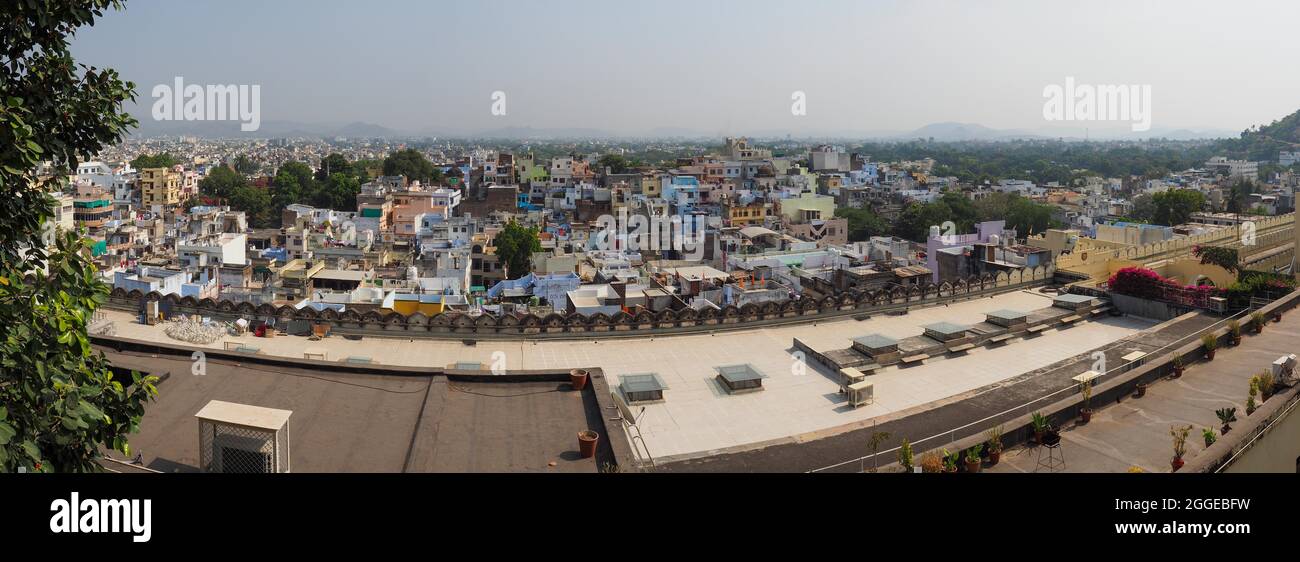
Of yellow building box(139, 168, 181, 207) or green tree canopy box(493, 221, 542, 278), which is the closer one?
green tree canopy box(493, 221, 542, 278)

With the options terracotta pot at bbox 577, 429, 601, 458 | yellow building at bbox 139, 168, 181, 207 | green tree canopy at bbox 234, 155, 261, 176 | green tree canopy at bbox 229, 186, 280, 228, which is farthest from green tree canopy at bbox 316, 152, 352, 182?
terracotta pot at bbox 577, 429, 601, 458

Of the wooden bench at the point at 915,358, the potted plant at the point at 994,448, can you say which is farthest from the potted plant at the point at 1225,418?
the wooden bench at the point at 915,358

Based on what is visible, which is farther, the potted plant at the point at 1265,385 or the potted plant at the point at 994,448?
the potted plant at the point at 1265,385

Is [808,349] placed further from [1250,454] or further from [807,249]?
[807,249]

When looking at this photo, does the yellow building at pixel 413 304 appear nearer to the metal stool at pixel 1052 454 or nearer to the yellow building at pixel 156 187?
the metal stool at pixel 1052 454

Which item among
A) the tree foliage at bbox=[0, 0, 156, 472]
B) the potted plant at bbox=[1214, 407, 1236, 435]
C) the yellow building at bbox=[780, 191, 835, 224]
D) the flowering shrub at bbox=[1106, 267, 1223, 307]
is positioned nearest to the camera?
the tree foliage at bbox=[0, 0, 156, 472]

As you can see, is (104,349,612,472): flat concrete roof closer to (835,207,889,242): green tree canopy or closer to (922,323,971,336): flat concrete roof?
(922,323,971,336): flat concrete roof
